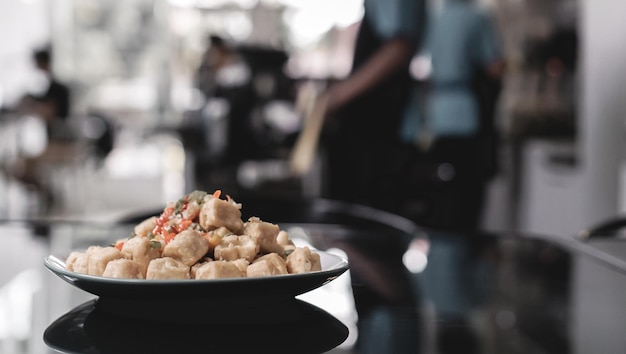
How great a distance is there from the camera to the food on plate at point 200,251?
0.55 m

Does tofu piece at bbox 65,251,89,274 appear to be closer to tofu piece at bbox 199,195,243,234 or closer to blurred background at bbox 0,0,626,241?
tofu piece at bbox 199,195,243,234

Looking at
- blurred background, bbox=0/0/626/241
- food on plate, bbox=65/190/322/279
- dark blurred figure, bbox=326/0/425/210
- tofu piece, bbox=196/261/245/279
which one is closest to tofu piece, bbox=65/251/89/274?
food on plate, bbox=65/190/322/279

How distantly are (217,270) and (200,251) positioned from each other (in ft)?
0.09

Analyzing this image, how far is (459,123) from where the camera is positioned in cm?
286

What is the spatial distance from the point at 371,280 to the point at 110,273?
36 centimetres

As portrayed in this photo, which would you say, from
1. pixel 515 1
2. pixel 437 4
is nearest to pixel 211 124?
pixel 515 1

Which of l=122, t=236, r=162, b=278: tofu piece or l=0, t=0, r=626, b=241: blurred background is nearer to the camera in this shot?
l=122, t=236, r=162, b=278: tofu piece

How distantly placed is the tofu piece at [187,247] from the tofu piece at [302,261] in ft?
0.22

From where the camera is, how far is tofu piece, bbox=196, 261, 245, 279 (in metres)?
0.54

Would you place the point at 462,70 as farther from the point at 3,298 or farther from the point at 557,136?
the point at 3,298

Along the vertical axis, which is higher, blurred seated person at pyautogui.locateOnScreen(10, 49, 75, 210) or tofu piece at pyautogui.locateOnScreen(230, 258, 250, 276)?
tofu piece at pyautogui.locateOnScreen(230, 258, 250, 276)

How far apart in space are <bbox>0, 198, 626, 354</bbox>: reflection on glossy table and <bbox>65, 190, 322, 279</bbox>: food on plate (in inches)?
1.9

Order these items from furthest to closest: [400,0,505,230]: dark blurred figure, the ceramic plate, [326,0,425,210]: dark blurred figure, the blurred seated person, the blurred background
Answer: the blurred seated person < the blurred background < [400,0,505,230]: dark blurred figure < [326,0,425,210]: dark blurred figure < the ceramic plate

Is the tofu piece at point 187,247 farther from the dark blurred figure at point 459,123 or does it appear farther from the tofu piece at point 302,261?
the dark blurred figure at point 459,123
